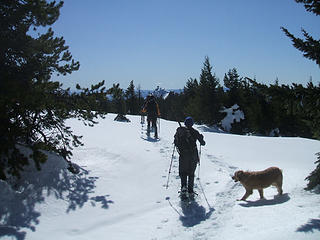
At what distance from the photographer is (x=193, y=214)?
19.8ft

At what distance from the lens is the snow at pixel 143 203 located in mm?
4855

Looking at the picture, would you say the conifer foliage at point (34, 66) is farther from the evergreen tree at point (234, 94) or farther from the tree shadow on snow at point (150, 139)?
the evergreen tree at point (234, 94)

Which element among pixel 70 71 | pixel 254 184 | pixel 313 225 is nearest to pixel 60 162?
pixel 70 71

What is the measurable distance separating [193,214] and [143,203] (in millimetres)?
1406

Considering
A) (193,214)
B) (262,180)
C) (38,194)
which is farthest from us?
(262,180)

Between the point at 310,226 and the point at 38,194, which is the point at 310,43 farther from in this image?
the point at 38,194

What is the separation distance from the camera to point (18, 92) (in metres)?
4.63

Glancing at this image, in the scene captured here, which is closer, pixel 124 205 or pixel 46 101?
pixel 46 101

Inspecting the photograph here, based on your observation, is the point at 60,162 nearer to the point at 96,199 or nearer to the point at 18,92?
the point at 96,199

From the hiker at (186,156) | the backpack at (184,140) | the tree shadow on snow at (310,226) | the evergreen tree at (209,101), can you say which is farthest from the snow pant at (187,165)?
the evergreen tree at (209,101)

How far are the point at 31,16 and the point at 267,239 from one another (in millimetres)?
7867

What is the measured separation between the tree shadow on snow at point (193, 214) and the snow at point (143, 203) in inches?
0.9

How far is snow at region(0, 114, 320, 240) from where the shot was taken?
4855 mm

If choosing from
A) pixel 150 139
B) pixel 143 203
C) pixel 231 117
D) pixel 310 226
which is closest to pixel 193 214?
pixel 143 203
